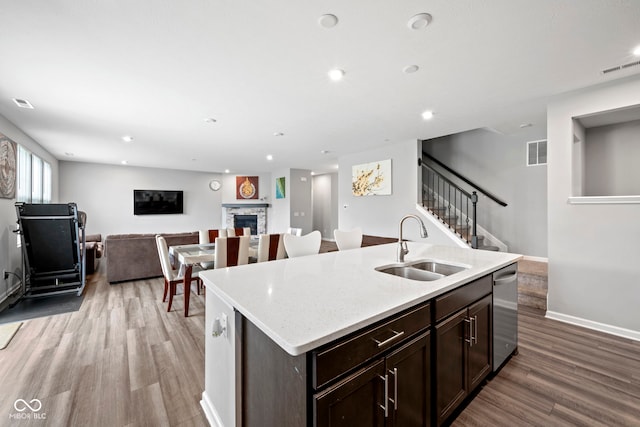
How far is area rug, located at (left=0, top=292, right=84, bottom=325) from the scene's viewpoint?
3217mm

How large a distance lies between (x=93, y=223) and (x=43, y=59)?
7.08 metres

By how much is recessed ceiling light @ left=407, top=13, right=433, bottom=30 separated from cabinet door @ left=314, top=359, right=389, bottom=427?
2.08 meters

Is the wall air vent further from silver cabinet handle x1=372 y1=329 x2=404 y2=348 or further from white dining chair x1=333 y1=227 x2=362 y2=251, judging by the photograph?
silver cabinet handle x1=372 y1=329 x2=404 y2=348

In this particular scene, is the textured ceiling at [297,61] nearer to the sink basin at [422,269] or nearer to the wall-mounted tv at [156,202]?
the sink basin at [422,269]

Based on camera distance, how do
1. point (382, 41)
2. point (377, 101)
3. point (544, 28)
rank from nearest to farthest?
point (544, 28), point (382, 41), point (377, 101)

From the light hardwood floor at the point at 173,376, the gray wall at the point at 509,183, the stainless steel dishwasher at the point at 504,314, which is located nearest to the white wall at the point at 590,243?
the light hardwood floor at the point at 173,376

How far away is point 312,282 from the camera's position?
152 cm

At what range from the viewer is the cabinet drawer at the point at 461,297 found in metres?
1.43

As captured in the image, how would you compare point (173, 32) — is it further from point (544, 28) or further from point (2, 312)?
point (2, 312)

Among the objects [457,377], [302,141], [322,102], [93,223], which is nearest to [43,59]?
[322,102]

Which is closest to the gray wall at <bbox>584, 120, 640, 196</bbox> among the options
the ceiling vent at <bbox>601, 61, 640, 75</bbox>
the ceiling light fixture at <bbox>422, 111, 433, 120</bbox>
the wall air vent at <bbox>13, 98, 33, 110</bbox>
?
the ceiling vent at <bbox>601, 61, 640, 75</bbox>

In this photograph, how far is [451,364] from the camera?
153 cm

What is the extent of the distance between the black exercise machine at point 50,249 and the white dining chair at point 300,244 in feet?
11.7

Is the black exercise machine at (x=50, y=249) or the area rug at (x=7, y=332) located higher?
the black exercise machine at (x=50, y=249)
